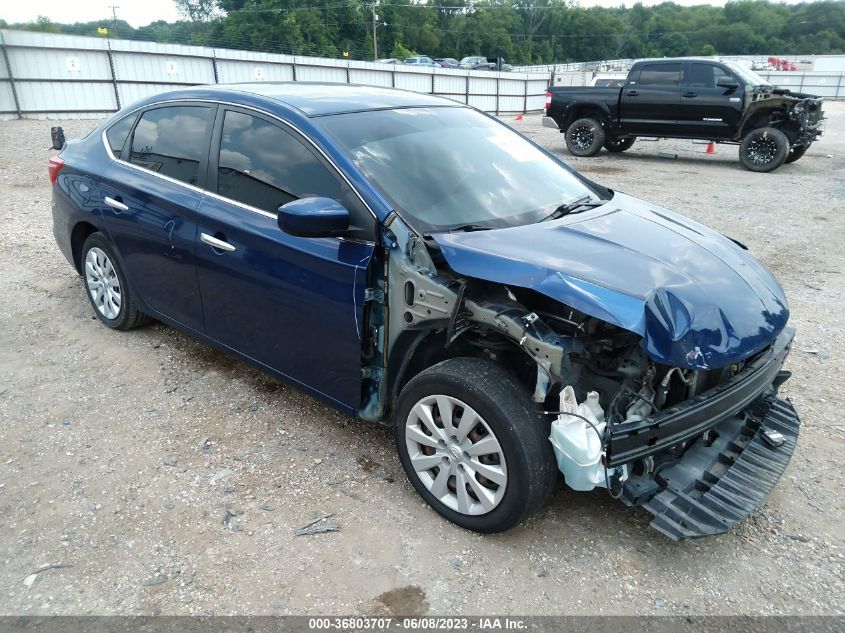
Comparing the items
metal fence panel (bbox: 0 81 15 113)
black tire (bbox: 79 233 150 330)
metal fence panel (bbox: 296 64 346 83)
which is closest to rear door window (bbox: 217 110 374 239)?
black tire (bbox: 79 233 150 330)

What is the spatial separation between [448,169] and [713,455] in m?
1.81

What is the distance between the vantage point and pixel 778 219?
830 centimetres

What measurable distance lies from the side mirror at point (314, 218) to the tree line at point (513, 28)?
190 feet

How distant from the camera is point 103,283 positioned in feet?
14.5

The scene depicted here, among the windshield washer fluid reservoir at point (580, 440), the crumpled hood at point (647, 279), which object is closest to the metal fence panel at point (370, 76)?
the crumpled hood at point (647, 279)

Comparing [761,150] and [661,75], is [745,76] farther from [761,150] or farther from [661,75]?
[661,75]

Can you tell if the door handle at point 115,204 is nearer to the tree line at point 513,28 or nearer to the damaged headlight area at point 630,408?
the damaged headlight area at point 630,408

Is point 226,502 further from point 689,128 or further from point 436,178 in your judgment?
point 689,128

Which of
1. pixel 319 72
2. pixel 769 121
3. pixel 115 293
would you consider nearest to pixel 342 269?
pixel 115 293

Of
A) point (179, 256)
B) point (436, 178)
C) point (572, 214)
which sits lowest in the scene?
point (179, 256)

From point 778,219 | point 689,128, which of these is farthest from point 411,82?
point 778,219

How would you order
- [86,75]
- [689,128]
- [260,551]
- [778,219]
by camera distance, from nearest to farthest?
[260,551] < [778,219] < [689,128] < [86,75]

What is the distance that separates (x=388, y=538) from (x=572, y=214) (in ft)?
5.89

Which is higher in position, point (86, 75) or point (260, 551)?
point (86, 75)
